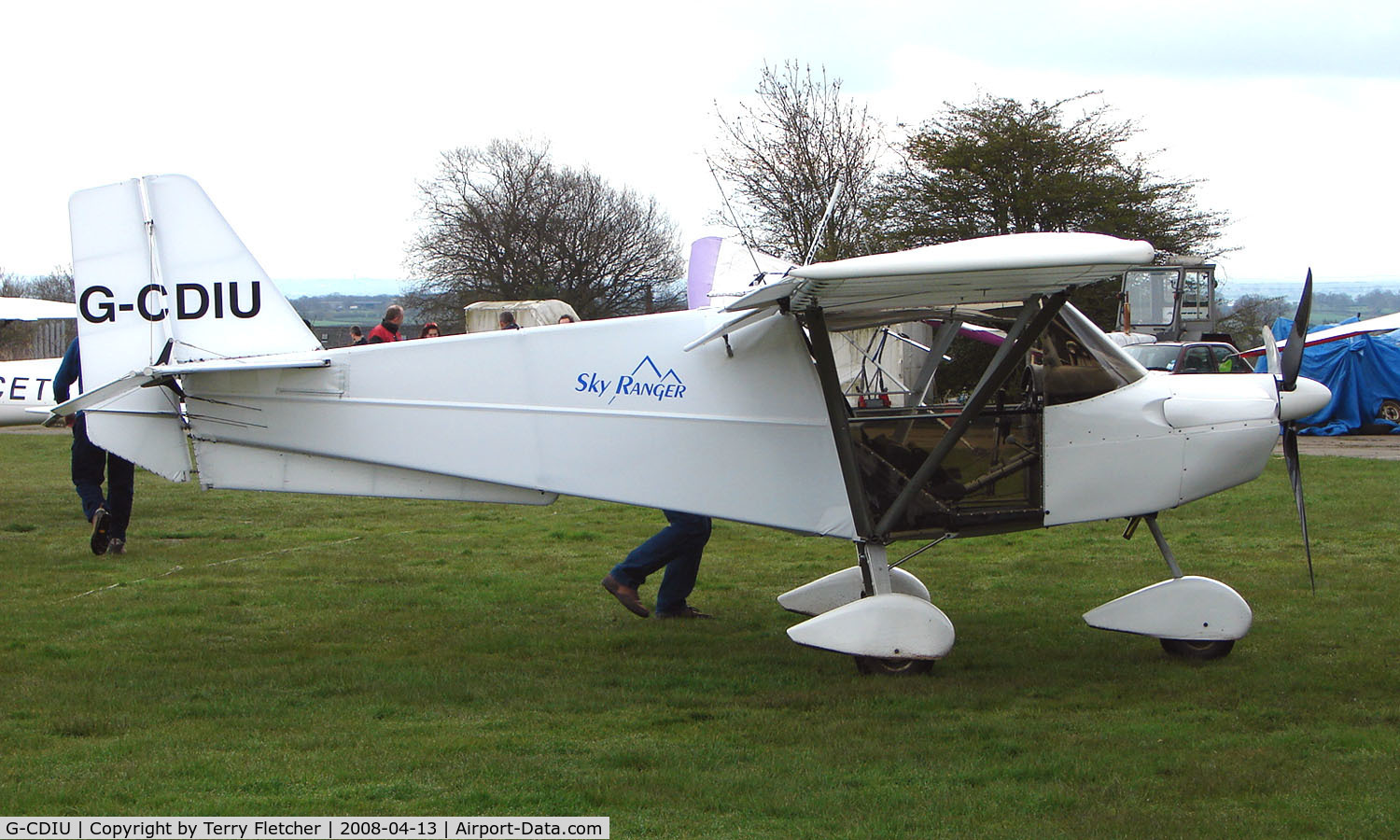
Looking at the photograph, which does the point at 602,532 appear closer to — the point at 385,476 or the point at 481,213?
the point at 385,476

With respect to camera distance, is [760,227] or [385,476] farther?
[760,227]

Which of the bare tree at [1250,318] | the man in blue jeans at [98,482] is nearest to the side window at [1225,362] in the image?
the bare tree at [1250,318]

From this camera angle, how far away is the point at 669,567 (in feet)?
26.9

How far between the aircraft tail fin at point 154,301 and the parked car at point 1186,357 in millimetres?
20729

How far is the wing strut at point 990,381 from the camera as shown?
6270mm

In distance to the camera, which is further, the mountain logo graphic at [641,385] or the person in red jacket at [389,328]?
the person in red jacket at [389,328]

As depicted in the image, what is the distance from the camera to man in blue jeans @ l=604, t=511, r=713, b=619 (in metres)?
7.95

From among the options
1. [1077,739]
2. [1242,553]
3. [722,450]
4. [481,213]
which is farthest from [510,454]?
[481,213]

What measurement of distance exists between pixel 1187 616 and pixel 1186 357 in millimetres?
19538

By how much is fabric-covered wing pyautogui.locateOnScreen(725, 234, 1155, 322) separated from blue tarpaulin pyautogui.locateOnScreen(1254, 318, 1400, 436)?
20.8 metres

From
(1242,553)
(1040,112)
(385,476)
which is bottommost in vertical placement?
(1242,553)

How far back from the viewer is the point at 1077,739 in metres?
5.25

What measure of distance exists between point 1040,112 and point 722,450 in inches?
1236

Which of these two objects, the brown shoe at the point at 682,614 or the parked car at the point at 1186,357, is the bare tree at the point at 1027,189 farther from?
the brown shoe at the point at 682,614
